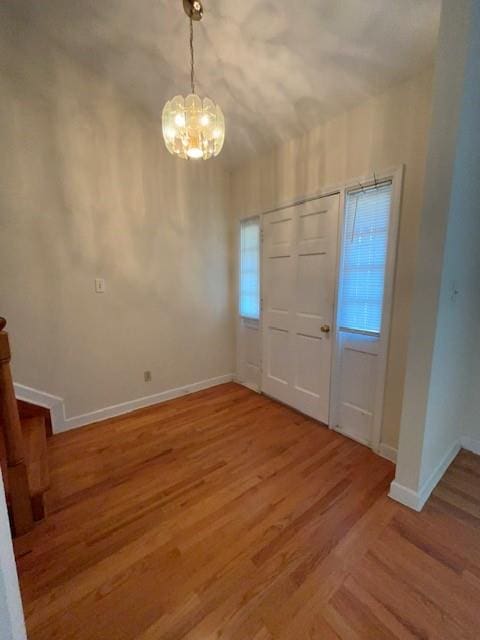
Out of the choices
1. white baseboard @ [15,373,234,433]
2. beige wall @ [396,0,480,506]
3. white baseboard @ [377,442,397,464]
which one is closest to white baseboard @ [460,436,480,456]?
beige wall @ [396,0,480,506]

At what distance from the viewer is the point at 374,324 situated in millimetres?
2039

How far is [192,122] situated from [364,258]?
1489 mm

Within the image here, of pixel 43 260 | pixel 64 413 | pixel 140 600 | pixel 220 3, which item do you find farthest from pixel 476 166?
pixel 64 413

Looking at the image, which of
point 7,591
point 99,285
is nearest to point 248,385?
point 99,285

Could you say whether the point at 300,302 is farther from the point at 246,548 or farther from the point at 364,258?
the point at 246,548

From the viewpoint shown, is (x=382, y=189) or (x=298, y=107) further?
(x=298, y=107)

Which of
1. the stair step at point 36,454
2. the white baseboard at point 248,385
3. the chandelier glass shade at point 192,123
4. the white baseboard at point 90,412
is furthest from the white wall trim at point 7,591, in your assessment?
the white baseboard at point 248,385

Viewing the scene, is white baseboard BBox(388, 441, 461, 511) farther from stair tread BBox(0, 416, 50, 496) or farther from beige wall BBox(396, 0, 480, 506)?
stair tread BBox(0, 416, 50, 496)

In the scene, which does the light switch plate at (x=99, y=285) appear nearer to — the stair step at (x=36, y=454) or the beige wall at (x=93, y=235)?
the beige wall at (x=93, y=235)

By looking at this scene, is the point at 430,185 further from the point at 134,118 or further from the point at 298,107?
the point at 134,118

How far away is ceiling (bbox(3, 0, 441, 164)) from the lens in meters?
1.53

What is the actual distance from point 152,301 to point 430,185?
240 centimetres

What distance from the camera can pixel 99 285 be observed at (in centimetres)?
245

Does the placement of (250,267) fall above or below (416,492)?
above
